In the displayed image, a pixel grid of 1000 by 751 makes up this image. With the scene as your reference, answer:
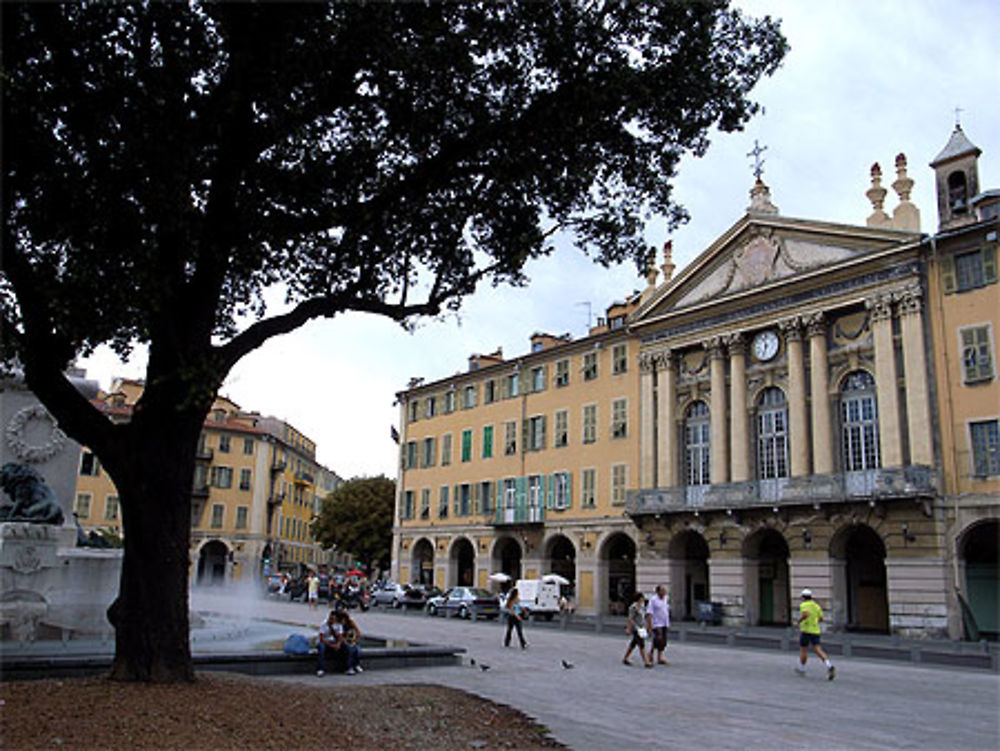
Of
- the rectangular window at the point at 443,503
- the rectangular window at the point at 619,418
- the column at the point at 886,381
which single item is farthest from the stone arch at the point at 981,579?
the rectangular window at the point at 443,503

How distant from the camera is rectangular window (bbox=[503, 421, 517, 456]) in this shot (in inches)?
1773

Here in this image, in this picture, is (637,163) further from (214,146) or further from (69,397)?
(69,397)

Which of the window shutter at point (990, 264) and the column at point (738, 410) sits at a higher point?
the window shutter at point (990, 264)

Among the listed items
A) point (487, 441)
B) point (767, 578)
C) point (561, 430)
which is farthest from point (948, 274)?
point (487, 441)

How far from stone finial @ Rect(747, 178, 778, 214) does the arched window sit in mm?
8327

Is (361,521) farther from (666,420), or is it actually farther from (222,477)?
(666,420)

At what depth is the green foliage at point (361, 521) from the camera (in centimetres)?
6116

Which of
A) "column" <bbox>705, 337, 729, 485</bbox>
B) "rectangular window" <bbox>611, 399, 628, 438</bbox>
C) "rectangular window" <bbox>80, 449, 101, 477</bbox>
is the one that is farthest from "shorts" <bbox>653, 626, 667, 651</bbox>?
"rectangular window" <bbox>80, 449, 101, 477</bbox>

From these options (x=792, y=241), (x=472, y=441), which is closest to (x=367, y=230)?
(x=792, y=241)

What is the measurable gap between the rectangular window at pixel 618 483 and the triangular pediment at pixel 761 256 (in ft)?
22.2

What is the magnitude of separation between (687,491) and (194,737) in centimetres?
3033

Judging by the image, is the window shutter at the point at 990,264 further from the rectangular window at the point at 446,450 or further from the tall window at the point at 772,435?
the rectangular window at the point at 446,450

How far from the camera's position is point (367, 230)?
11570 mm

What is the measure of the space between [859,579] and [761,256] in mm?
12989
